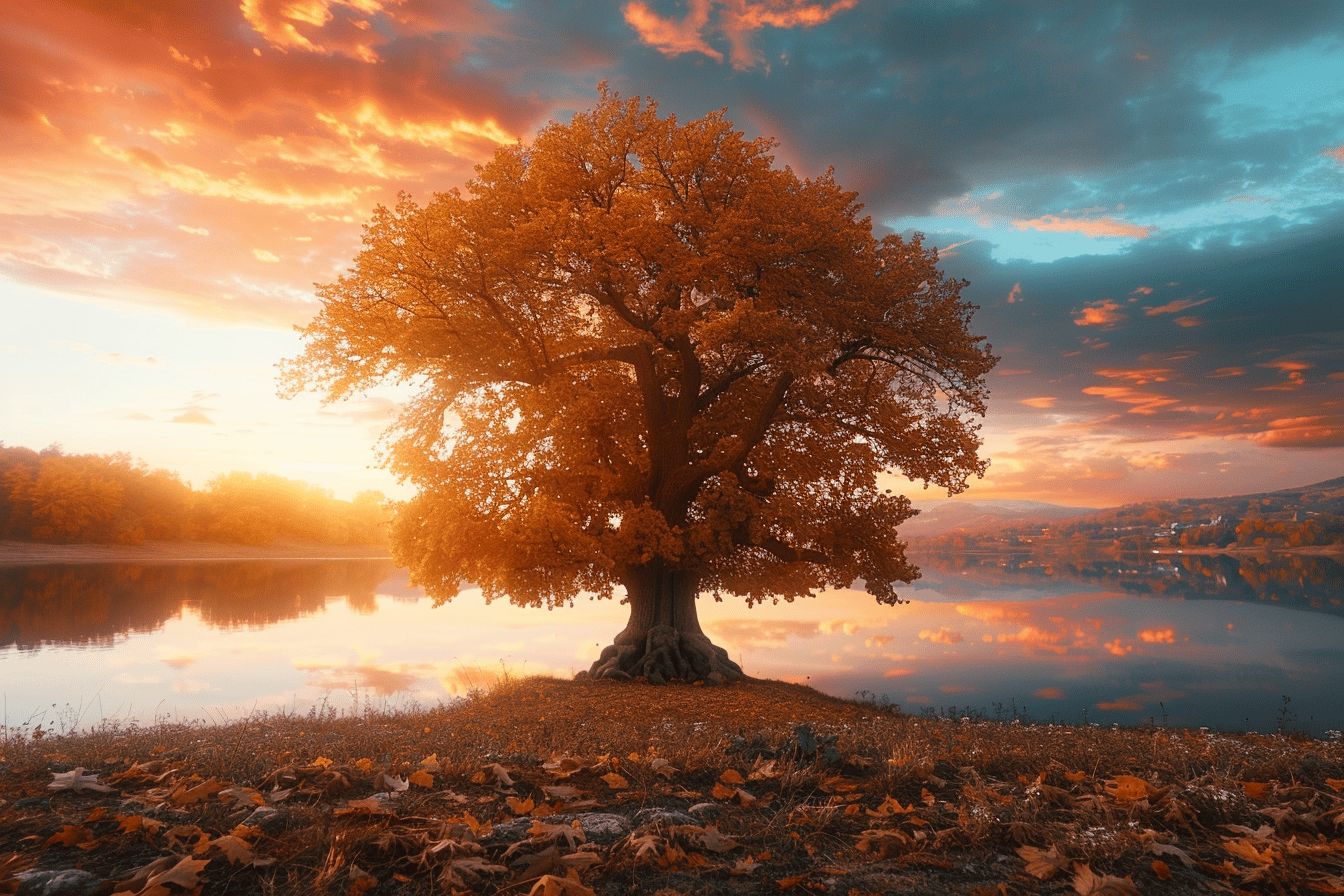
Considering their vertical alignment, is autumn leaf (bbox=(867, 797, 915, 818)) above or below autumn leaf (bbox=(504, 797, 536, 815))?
below

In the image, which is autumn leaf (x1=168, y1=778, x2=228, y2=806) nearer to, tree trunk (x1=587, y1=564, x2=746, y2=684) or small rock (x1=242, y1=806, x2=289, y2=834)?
small rock (x1=242, y1=806, x2=289, y2=834)

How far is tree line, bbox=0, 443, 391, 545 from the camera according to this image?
8675 centimetres

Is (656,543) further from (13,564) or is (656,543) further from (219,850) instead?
(13,564)

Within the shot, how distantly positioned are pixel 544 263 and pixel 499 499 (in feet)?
20.1

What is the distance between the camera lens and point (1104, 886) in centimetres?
404

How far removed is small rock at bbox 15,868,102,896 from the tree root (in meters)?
15.6

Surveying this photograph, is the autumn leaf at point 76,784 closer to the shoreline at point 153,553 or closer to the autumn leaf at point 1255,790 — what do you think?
the autumn leaf at point 1255,790

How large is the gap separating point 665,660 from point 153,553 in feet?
324

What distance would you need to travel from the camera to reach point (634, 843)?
14.6 feet

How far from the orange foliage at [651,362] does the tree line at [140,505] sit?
5531 centimetres

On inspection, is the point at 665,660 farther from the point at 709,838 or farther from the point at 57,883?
the point at 57,883

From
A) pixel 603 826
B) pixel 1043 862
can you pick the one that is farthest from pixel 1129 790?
pixel 603 826

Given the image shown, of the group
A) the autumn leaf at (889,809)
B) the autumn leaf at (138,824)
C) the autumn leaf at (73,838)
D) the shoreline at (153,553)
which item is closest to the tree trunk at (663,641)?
the autumn leaf at (889,809)

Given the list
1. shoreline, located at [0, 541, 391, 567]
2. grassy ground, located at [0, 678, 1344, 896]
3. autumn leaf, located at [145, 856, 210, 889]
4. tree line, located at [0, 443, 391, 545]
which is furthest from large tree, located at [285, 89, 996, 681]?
tree line, located at [0, 443, 391, 545]
